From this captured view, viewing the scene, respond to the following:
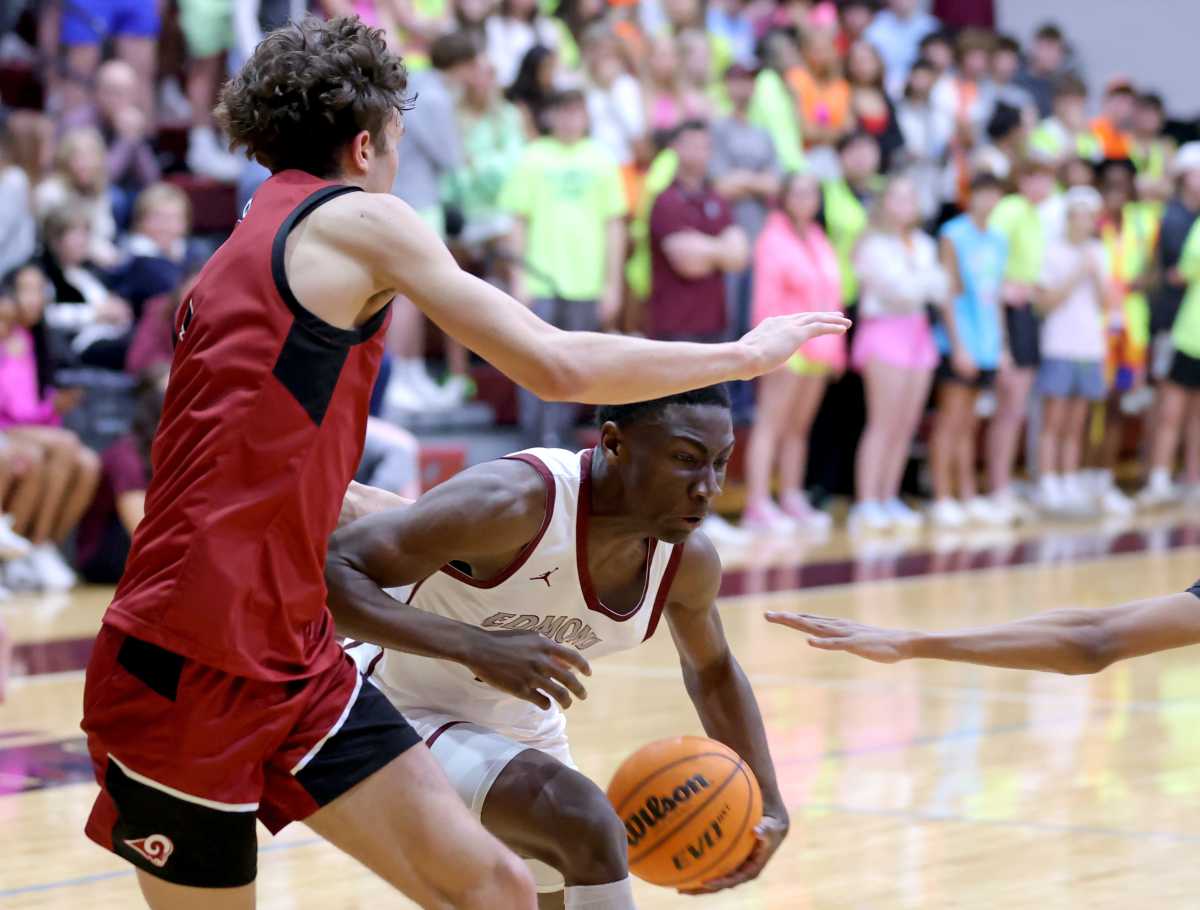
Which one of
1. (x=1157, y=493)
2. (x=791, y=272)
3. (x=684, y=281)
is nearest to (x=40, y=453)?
(x=684, y=281)

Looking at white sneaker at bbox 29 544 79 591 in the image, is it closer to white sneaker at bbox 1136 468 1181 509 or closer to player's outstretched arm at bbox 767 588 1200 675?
player's outstretched arm at bbox 767 588 1200 675

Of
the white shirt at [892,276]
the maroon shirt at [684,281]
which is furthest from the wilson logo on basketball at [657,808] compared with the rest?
the white shirt at [892,276]

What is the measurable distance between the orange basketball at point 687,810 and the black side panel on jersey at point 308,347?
1291mm

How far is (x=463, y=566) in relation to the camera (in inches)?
142

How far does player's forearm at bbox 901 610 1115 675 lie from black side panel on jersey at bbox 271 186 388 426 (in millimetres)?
1311

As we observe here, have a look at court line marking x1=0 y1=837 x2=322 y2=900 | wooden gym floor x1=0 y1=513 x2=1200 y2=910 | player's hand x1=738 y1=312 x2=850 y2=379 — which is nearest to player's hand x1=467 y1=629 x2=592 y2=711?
player's hand x1=738 y1=312 x2=850 y2=379

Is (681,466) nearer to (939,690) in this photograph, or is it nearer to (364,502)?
(364,502)

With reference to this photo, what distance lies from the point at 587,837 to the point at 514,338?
3.47 ft

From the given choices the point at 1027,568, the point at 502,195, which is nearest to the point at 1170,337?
the point at 1027,568

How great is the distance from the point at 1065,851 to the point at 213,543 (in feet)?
9.29


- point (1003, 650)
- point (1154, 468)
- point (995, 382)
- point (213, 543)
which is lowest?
point (1154, 468)

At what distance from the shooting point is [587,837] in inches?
131

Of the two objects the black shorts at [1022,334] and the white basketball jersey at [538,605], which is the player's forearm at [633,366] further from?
the black shorts at [1022,334]

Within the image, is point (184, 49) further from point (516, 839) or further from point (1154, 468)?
point (516, 839)
